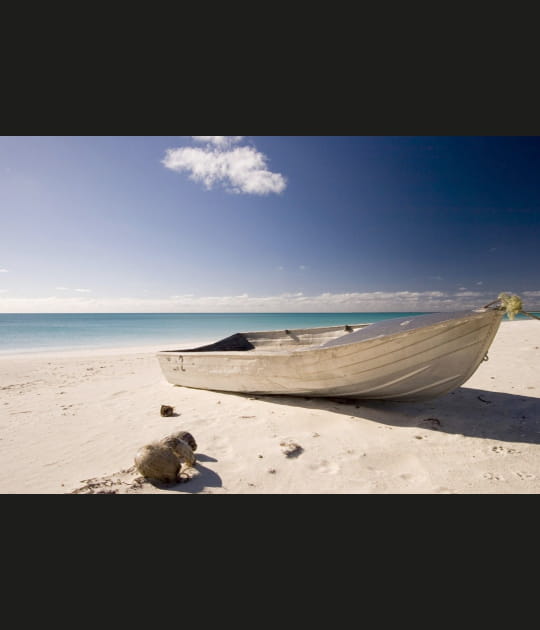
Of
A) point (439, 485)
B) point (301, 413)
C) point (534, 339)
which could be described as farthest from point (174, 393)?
point (534, 339)

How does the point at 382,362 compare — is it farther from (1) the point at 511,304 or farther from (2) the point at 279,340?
(2) the point at 279,340

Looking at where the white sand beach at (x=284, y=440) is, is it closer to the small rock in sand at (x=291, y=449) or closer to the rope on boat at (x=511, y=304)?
the small rock in sand at (x=291, y=449)

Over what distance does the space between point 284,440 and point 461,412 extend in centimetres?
227

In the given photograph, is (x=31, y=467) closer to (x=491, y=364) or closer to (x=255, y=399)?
(x=255, y=399)

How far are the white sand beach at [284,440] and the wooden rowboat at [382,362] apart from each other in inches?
12.0

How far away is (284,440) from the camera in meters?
3.01

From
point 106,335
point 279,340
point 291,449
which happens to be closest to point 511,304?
point 291,449

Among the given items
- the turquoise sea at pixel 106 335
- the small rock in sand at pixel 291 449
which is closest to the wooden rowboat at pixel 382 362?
the small rock in sand at pixel 291 449

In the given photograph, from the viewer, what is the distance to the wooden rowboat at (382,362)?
303 centimetres

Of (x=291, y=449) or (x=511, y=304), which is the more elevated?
(x=511, y=304)

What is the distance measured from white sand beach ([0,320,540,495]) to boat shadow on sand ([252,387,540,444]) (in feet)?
0.04

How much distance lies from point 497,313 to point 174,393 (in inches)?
182

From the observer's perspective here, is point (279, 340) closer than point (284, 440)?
No

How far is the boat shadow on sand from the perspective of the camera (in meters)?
3.07
